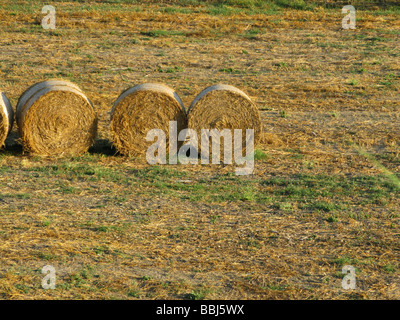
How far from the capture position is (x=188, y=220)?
1023cm

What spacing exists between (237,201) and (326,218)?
1453 mm

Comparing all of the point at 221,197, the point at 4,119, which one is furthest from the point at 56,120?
the point at 221,197

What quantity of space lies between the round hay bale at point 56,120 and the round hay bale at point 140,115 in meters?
0.50

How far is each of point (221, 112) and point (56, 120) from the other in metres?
2.93

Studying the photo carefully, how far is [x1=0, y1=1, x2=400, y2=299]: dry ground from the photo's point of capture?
845 centimetres

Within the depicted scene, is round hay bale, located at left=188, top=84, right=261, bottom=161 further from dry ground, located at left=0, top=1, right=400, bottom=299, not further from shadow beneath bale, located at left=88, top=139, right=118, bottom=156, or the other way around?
shadow beneath bale, located at left=88, top=139, right=118, bottom=156

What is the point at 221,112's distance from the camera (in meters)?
12.8

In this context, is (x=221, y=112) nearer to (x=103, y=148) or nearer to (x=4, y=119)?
(x=103, y=148)

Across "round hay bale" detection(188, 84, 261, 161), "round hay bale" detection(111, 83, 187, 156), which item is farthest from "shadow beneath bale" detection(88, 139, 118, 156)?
"round hay bale" detection(188, 84, 261, 161)

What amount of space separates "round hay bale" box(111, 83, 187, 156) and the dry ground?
352 mm

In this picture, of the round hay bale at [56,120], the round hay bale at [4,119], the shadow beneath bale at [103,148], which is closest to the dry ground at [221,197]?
the shadow beneath bale at [103,148]

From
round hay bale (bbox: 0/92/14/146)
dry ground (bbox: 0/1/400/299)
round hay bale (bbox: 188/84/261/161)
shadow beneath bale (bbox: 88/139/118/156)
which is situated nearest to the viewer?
dry ground (bbox: 0/1/400/299)

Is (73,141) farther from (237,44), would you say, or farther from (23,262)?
(237,44)

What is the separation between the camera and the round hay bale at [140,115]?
12539mm
